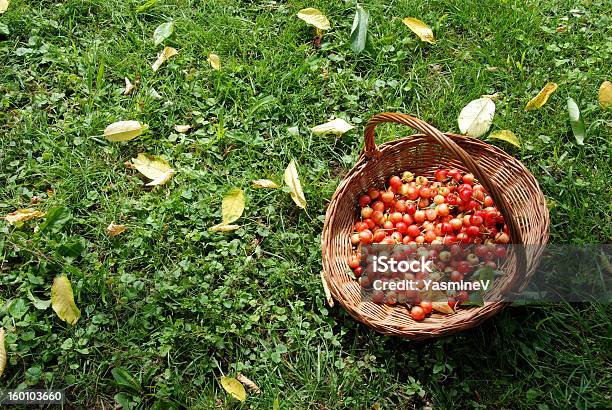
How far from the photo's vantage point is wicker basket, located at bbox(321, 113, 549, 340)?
2221mm

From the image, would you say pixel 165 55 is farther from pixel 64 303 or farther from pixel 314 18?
pixel 64 303

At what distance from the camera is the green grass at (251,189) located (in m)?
2.41

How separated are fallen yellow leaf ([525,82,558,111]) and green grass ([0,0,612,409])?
0.15 feet

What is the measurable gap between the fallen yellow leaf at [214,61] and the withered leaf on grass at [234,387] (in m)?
1.47

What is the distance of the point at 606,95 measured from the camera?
2945 mm

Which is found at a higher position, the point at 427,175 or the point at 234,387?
the point at 427,175

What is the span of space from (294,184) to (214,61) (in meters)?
0.79

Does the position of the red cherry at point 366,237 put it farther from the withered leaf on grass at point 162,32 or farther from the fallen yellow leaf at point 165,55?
the withered leaf on grass at point 162,32

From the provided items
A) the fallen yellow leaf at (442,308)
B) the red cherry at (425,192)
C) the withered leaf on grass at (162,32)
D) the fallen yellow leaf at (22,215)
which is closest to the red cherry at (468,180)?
the red cherry at (425,192)

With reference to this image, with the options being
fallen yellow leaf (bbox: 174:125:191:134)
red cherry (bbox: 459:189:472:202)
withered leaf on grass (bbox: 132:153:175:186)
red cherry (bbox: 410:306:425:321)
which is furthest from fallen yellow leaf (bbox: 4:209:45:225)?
red cherry (bbox: 459:189:472:202)

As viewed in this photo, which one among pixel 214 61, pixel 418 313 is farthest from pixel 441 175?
pixel 214 61

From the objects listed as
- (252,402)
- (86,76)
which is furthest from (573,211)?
(86,76)

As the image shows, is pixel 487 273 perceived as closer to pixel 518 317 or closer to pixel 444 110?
pixel 518 317

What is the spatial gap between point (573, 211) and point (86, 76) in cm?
223
